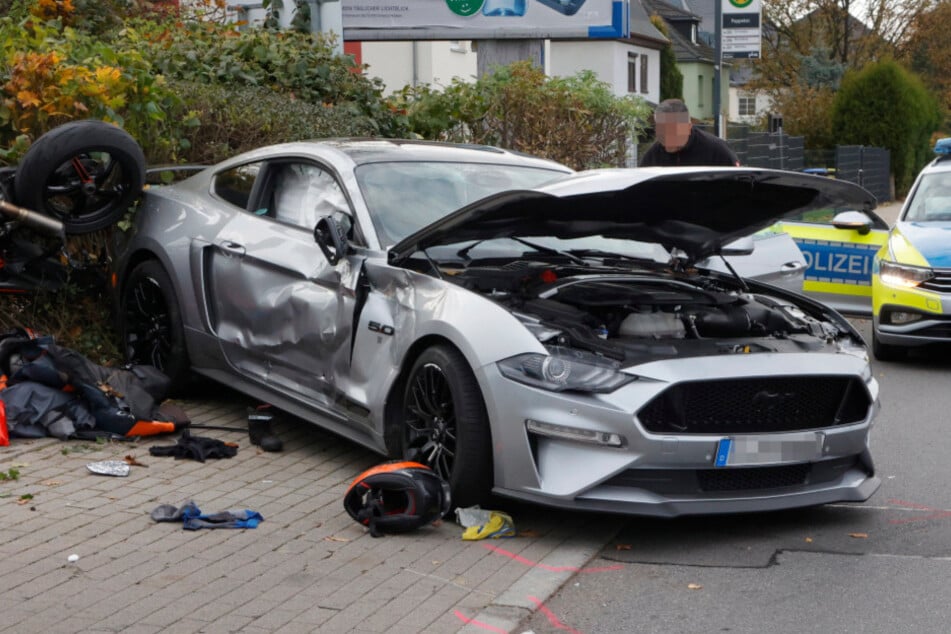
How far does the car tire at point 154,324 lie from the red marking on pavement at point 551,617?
365cm

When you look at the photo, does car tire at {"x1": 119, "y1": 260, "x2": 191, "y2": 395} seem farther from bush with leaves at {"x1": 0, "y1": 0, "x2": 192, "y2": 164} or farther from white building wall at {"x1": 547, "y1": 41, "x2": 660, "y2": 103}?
white building wall at {"x1": 547, "y1": 41, "x2": 660, "y2": 103}

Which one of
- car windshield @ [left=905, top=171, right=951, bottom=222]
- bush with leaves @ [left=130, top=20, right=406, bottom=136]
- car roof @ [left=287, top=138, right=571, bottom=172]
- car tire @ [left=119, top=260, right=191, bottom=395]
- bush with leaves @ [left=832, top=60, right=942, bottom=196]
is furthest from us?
bush with leaves @ [left=832, top=60, right=942, bottom=196]

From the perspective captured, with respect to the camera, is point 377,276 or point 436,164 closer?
point 377,276

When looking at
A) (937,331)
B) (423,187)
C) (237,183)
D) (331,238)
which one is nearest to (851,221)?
(937,331)

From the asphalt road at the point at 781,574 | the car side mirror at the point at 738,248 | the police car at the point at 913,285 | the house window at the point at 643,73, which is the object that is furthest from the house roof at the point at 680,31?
the asphalt road at the point at 781,574

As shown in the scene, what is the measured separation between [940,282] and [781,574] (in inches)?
224

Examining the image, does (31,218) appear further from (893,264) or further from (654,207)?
(893,264)

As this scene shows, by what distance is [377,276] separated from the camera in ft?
20.7

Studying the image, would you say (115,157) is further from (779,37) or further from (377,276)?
(779,37)

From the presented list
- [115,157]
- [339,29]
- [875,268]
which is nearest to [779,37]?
[339,29]

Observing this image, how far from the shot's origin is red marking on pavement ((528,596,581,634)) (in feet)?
15.2

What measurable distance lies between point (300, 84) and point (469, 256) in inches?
281

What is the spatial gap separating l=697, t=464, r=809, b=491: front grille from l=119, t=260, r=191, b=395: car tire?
3608 millimetres

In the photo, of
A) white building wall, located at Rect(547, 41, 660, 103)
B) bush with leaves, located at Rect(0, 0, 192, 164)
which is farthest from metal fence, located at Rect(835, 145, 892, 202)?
bush with leaves, located at Rect(0, 0, 192, 164)
